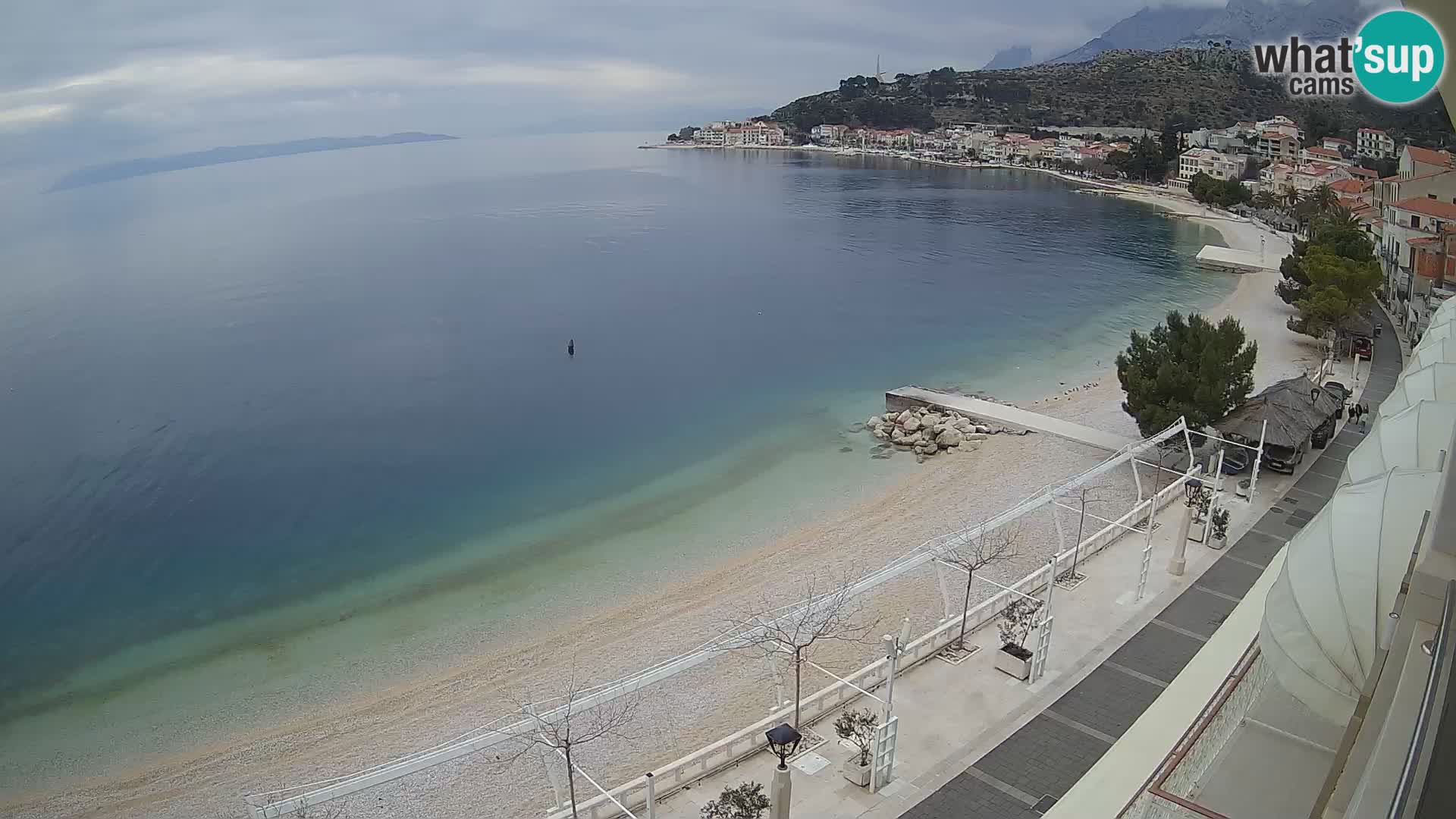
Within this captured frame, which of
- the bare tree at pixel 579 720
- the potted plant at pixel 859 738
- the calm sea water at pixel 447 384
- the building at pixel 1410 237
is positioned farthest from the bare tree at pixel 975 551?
the building at pixel 1410 237

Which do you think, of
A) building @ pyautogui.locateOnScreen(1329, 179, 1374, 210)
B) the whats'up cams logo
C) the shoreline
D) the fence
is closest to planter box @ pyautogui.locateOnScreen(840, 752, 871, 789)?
the fence

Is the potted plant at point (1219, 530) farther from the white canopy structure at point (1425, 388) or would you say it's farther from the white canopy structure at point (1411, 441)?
the white canopy structure at point (1411, 441)

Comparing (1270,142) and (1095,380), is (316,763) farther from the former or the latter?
(1270,142)

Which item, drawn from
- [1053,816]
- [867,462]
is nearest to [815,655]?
[1053,816]

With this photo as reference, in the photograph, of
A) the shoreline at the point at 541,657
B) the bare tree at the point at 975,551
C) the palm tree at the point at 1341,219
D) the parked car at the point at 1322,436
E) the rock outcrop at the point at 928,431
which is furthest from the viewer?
the palm tree at the point at 1341,219

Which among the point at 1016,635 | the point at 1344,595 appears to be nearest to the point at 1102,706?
the point at 1016,635

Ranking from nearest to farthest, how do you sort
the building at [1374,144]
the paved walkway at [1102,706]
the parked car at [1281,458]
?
the paved walkway at [1102,706] < the parked car at [1281,458] < the building at [1374,144]

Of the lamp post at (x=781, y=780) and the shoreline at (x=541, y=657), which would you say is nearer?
the lamp post at (x=781, y=780)
